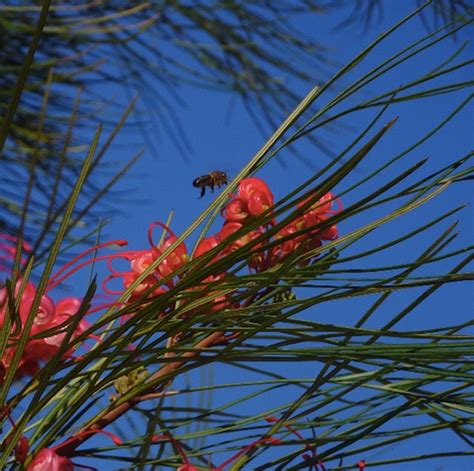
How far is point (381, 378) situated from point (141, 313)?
13cm

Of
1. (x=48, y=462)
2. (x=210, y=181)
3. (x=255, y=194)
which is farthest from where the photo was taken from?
(x=210, y=181)

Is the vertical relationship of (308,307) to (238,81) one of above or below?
below

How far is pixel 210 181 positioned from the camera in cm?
70

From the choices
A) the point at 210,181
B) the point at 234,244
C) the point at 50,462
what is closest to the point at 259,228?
the point at 234,244

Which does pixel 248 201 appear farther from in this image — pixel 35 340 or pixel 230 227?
pixel 35 340

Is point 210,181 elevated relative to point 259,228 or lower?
elevated

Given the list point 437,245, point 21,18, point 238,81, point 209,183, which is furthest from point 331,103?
point 238,81

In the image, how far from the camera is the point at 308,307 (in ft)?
1.09

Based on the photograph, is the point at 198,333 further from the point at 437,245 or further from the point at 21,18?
the point at 21,18

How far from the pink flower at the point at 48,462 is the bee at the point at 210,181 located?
352 mm

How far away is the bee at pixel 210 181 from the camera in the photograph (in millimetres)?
698

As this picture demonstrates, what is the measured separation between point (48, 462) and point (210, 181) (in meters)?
0.38

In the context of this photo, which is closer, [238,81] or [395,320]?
[395,320]

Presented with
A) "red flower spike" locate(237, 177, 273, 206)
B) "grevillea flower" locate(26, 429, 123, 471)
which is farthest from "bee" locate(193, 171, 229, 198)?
"grevillea flower" locate(26, 429, 123, 471)
